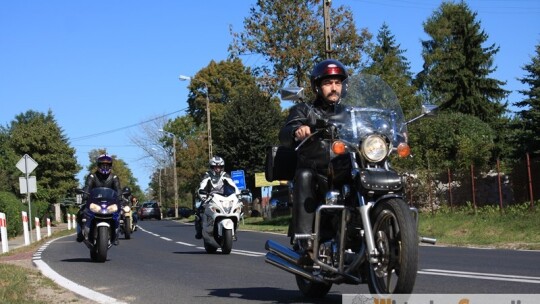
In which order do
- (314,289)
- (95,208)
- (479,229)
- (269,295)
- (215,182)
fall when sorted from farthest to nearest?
(479,229)
(215,182)
(95,208)
(269,295)
(314,289)

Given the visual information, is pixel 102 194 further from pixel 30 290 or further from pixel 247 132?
pixel 247 132

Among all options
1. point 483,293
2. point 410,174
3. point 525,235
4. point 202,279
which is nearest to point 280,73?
point 410,174

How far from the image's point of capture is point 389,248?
207 inches

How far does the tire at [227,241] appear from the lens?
14641mm

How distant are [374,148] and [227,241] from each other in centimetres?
936

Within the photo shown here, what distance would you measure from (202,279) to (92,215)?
4.79 meters

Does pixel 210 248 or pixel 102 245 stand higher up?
pixel 102 245

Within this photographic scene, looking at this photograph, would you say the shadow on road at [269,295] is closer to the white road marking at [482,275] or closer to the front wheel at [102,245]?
the white road marking at [482,275]

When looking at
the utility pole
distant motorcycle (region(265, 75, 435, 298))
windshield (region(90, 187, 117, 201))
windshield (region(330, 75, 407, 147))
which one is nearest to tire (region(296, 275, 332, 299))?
distant motorcycle (region(265, 75, 435, 298))

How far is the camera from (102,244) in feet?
43.4

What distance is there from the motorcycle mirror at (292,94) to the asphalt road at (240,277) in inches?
70.2

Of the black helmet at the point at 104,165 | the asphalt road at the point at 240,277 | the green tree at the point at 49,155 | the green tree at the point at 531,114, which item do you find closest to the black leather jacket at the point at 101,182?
the black helmet at the point at 104,165

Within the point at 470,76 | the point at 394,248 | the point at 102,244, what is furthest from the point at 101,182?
the point at 470,76

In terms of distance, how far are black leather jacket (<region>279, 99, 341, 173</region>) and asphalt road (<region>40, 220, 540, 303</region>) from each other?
49.3 inches
